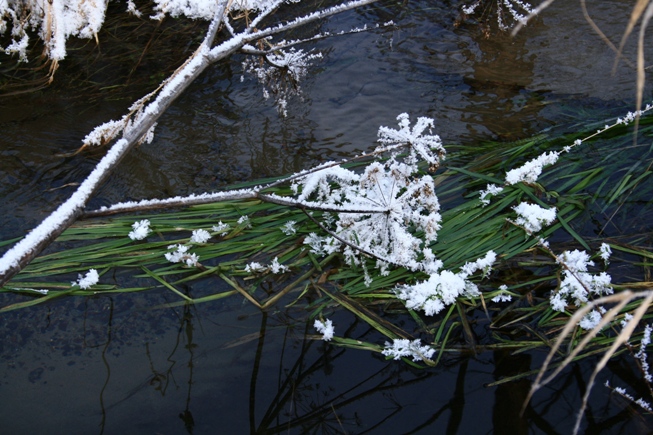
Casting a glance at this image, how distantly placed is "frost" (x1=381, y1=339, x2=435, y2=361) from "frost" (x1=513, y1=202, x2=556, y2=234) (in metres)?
0.86

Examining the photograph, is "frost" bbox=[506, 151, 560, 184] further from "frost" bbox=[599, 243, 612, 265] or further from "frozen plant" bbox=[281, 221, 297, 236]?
"frozen plant" bbox=[281, 221, 297, 236]

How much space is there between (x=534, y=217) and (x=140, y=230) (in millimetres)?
2052

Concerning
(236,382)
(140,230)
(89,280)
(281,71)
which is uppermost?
(281,71)

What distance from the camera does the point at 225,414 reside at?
2.25m

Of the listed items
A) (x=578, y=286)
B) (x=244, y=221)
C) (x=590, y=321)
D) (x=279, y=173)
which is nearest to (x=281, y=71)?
(x=279, y=173)

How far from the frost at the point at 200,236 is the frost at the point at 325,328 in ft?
2.52

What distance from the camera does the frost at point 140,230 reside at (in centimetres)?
293

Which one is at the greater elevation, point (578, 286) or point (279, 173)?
point (279, 173)

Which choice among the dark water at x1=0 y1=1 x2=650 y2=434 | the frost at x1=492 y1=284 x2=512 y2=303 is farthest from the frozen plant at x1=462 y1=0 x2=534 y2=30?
the frost at x1=492 y1=284 x2=512 y2=303

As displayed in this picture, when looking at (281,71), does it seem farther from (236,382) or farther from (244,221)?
(236,382)

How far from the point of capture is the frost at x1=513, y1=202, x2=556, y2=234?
2.78 metres

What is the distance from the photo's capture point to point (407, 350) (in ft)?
7.84

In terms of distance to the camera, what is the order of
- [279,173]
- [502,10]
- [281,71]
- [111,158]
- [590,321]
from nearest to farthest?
[111,158] < [590,321] < [281,71] < [279,173] < [502,10]

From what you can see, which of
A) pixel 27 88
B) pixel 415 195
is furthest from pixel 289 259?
pixel 27 88
